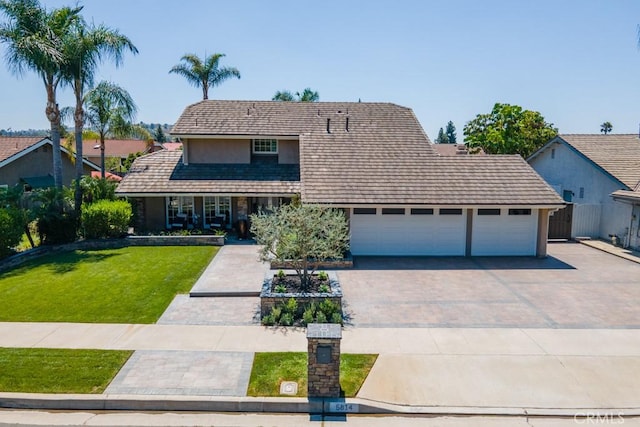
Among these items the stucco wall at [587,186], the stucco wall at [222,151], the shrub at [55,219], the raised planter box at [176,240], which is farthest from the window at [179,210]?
the stucco wall at [587,186]

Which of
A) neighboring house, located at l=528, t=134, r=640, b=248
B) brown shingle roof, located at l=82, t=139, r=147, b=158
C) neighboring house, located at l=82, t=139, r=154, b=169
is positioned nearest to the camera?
neighboring house, located at l=528, t=134, r=640, b=248

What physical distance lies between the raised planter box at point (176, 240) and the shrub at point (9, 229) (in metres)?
4.23

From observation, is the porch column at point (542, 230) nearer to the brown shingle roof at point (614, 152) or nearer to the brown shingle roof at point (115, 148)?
the brown shingle roof at point (614, 152)

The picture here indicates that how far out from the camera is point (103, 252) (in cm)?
1997

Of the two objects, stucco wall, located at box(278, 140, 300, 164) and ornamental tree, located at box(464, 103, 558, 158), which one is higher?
ornamental tree, located at box(464, 103, 558, 158)

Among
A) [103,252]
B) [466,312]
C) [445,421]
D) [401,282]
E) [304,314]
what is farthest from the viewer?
[103,252]

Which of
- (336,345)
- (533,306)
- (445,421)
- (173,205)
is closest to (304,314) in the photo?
(336,345)

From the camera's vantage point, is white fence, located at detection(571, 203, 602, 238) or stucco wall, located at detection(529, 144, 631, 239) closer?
stucco wall, located at detection(529, 144, 631, 239)

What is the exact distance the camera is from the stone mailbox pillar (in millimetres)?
8555

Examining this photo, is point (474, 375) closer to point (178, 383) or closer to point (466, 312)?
point (466, 312)

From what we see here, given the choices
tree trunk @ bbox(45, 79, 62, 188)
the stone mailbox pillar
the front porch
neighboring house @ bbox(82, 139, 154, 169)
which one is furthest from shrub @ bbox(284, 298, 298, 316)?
neighboring house @ bbox(82, 139, 154, 169)

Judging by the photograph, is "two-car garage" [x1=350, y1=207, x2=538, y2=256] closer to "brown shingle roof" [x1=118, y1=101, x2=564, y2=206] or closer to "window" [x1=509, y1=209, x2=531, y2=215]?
"window" [x1=509, y1=209, x2=531, y2=215]

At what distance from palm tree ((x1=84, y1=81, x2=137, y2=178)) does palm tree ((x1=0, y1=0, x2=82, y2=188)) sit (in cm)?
440

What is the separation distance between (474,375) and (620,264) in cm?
1256
